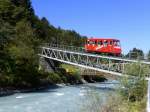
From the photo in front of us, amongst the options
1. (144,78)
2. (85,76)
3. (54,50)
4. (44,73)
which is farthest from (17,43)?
(144,78)

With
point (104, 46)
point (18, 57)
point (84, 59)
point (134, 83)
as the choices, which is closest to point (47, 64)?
point (84, 59)

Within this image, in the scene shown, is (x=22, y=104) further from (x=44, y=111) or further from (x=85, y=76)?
(x=85, y=76)

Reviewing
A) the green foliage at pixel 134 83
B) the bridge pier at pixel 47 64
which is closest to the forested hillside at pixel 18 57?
the bridge pier at pixel 47 64

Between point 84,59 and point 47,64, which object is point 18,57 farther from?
point 47,64

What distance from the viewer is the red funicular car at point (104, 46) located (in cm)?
8350

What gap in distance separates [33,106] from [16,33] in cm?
4544

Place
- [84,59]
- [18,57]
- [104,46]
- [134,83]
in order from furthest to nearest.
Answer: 1. [84,59]
2. [104,46]
3. [18,57]
4. [134,83]

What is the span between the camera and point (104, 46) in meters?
85.5

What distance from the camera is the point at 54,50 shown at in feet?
356

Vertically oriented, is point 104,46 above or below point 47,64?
above

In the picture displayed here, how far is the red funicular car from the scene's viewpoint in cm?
8350

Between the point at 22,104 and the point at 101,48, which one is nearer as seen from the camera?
the point at 22,104

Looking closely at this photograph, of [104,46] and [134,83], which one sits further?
[104,46]

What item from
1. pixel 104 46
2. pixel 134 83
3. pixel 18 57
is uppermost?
pixel 104 46
